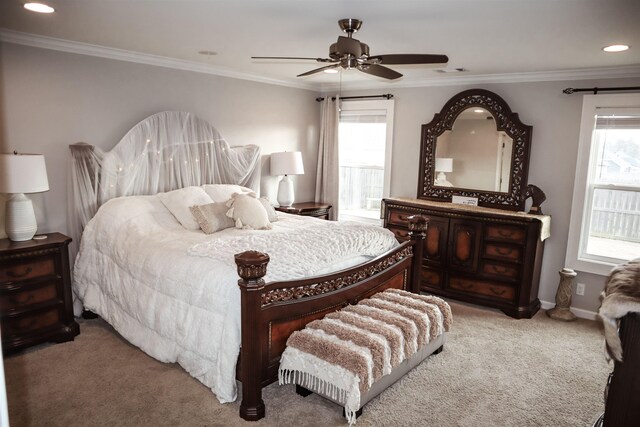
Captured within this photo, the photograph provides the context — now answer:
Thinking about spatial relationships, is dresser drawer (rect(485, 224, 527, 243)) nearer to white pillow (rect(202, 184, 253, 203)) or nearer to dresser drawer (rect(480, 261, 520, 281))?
dresser drawer (rect(480, 261, 520, 281))

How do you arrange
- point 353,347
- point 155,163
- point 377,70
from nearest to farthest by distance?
point 353,347 < point 377,70 < point 155,163

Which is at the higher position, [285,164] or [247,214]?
[285,164]

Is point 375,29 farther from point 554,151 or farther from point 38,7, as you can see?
point 554,151

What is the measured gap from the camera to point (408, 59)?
2.72 m

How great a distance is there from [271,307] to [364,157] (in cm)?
359

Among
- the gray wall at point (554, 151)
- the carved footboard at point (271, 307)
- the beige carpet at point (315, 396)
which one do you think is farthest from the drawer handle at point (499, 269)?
the carved footboard at point (271, 307)

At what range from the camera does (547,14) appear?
8.02ft

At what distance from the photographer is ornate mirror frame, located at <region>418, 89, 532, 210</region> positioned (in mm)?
4480

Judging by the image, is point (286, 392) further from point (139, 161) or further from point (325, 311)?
point (139, 161)

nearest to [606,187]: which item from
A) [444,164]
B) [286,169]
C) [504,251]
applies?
[504,251]

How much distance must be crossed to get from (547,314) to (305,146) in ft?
11.5

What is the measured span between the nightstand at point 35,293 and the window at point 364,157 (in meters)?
3.56

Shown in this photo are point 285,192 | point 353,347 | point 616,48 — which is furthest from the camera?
point 285,192

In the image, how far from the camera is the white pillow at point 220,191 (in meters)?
4.27
